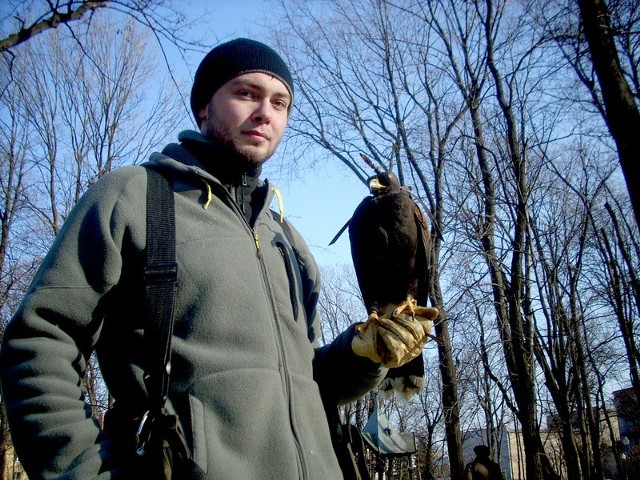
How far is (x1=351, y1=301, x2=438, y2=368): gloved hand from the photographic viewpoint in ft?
6.34

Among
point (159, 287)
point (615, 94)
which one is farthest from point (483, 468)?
point (159, 287)

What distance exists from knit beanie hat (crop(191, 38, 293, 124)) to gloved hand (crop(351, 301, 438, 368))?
93 centimetres

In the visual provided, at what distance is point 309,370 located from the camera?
1809 mm

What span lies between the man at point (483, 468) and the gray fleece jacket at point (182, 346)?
9199mm

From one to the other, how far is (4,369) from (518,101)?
10.4m

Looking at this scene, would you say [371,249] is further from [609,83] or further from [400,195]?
[609,83]

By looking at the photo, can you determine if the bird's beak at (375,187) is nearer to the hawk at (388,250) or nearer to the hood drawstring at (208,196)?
the hawk at (388,250)

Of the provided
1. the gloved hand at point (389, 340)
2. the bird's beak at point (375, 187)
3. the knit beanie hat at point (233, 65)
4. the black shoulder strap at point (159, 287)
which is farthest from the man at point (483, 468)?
the black shoulder strap at point (159, 287)

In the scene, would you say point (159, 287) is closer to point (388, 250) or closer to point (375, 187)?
point (388, 250)

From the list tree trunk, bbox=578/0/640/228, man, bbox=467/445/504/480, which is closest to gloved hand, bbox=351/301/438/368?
tree trunk, bbox=578/0/640/228

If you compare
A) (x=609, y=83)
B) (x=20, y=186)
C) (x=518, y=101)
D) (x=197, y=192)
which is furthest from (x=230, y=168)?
(x=20, y=186)

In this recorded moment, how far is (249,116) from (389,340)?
A: 91 cm

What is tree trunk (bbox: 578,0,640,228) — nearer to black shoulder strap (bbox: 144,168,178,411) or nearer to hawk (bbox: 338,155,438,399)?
hawk (bbox: 338,155,438,399)

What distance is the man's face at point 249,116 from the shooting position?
1901 mm
